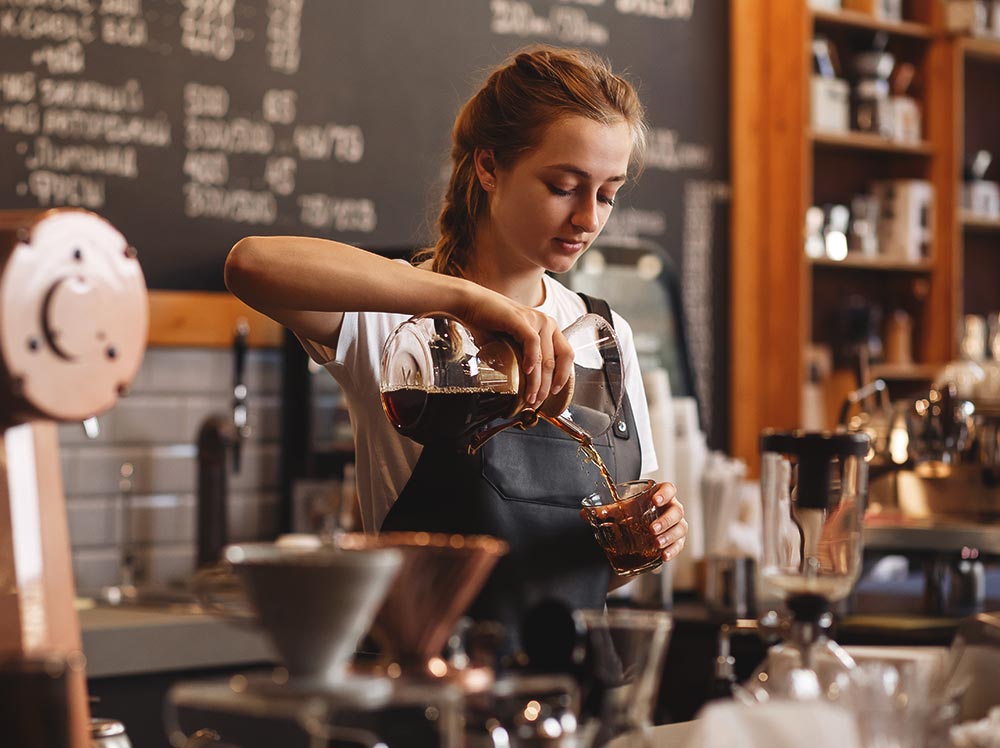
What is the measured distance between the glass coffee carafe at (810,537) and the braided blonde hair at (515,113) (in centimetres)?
61

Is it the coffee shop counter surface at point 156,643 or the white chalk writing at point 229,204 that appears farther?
the white chalk writing at point 229,204

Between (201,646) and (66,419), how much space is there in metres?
1.99

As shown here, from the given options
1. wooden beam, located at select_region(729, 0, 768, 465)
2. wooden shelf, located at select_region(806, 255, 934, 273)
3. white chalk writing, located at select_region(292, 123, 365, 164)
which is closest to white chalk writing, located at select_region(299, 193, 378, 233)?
white chalk writing, located at select_region(292, 123, 365, 164)

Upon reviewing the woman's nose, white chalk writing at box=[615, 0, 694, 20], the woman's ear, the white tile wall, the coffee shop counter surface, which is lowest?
the coffee shop counter surface

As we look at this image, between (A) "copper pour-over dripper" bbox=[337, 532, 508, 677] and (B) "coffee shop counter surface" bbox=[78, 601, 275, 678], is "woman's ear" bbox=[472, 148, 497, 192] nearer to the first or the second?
(A) "copper pour-over dripper" bbox=[337, 532, 508, 677]

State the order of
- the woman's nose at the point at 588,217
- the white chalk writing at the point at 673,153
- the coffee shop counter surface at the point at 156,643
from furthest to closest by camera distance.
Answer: the white chalk writing at the point at 673,153 < the coffee shop counter surface at the point at 156,643 < the woman's nose at the point at 588,217

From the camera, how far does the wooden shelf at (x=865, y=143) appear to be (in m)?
4.78

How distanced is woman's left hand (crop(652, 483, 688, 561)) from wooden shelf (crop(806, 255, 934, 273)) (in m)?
3.14

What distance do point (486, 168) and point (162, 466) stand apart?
183 cm

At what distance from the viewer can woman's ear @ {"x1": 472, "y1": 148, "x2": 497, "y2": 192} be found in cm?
197

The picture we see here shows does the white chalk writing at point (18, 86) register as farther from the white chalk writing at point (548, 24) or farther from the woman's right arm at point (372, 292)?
the woman's right arm at point (372, 292)

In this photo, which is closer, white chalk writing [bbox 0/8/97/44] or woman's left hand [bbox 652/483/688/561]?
woman's left hand [bbox 652/483/688/561]

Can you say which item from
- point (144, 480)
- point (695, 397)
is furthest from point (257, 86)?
point (695, 397)

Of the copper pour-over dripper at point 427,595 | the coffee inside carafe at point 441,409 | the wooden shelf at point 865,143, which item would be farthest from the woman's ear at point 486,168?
the wooden shelf at point 865,143
